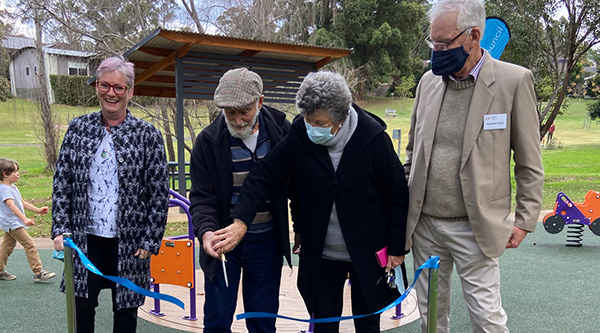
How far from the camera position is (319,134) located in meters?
2.29

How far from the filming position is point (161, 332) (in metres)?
3.94

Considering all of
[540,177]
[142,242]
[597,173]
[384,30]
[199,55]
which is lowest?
[597,173]

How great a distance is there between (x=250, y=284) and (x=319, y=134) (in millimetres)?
865

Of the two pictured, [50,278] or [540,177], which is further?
[50,278]

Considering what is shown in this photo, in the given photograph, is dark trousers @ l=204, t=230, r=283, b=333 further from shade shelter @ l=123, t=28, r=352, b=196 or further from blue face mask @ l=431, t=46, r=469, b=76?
shade shelter @ l=123, t=28, r=352, b=196

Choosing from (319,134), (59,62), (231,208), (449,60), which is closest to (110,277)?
(231,208)

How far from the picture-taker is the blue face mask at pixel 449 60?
2297mm

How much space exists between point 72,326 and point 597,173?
56.2 feet

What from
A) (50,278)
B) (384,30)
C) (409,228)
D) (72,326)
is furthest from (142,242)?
(384,30)

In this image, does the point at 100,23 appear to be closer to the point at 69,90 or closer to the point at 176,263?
the point at 69,90

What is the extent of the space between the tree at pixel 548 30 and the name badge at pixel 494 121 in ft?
40.6

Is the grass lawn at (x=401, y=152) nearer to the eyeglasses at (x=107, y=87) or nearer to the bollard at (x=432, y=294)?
the eyeglasses at (x=107, y=87)

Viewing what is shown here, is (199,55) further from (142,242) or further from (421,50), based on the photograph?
(421,50)

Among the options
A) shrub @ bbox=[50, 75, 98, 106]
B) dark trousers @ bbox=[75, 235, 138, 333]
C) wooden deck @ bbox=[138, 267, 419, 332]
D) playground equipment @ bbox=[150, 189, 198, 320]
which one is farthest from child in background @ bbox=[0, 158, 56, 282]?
shrub @ bbox=[50, 75, 98, 106]
